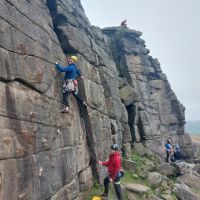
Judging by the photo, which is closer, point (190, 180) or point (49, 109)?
point (49, 109)

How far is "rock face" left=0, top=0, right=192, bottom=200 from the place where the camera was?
1323 centimetres

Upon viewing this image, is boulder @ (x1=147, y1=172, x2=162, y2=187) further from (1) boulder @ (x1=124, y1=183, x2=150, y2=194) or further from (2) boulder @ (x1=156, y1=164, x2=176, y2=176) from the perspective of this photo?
(2) boulder @ (x1=156, y1=164, x2=176, y2=176)

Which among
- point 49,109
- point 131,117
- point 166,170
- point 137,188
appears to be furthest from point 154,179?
point 49,109

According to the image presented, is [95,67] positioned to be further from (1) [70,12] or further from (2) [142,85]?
(2) [142,85]

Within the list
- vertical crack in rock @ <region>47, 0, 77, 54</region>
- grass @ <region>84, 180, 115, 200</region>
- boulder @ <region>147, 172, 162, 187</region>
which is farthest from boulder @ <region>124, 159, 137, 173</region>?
vertical crack in rock @ <region>47, 0, 77, 54</region>

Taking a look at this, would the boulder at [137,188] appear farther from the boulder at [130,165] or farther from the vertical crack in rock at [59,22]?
the vertical crack in rock at [59,22]

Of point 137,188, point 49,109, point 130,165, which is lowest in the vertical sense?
point 137,188

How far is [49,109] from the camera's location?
16.7 m

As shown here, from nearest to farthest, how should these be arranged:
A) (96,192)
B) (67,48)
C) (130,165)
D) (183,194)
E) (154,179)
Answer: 1. (96,192)
2. (67,48)
3. (183,194)
4. (154,179)
5. (130,165)

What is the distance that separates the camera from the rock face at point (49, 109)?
13227mm

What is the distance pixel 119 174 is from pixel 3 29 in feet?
34.8

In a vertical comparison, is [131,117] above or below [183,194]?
above

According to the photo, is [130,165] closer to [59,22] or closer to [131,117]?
[131,117]

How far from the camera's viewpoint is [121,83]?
35.0m
